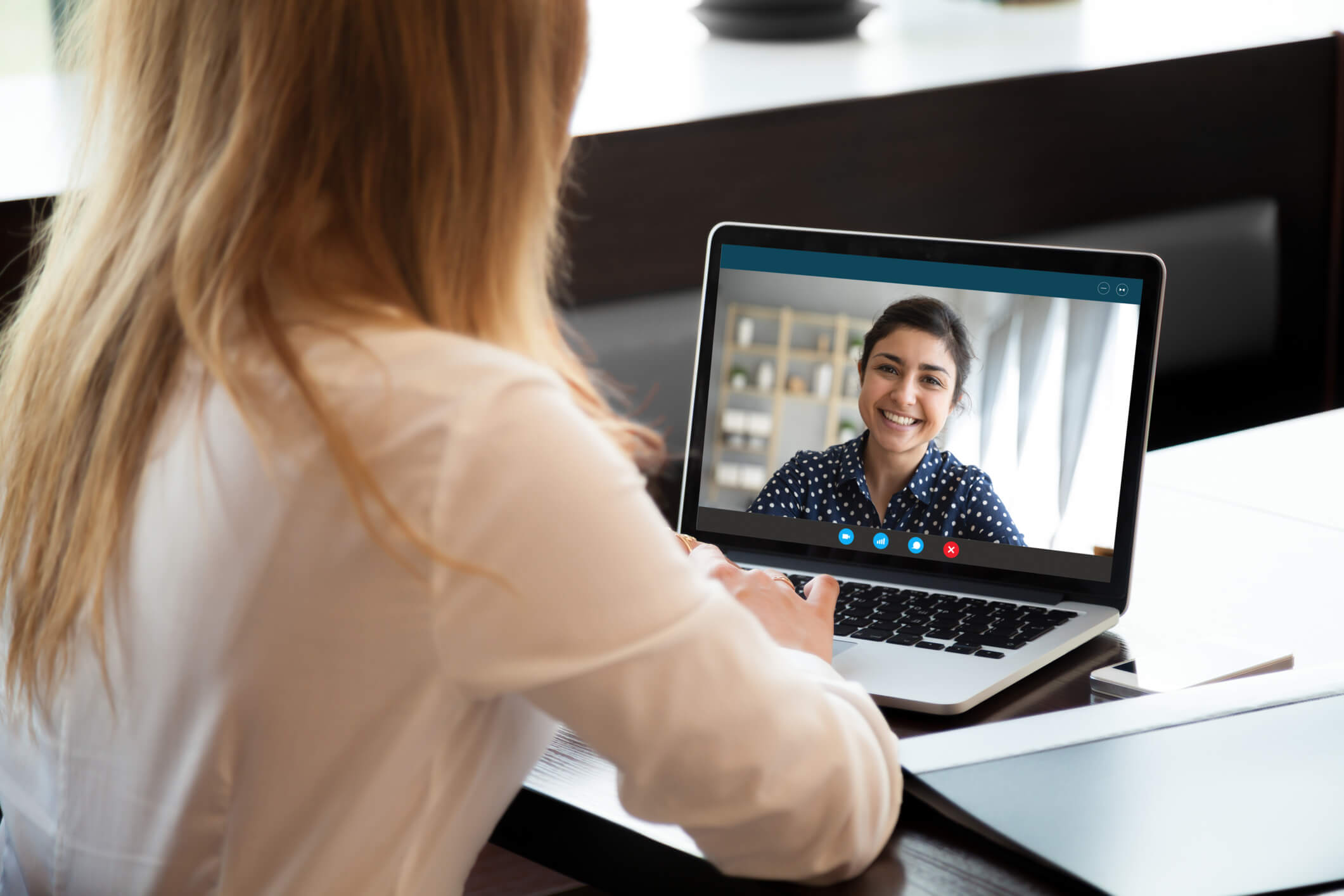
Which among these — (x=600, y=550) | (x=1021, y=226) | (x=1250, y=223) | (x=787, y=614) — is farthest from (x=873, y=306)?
(x=1250, y=223)

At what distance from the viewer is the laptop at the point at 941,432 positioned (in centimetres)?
102

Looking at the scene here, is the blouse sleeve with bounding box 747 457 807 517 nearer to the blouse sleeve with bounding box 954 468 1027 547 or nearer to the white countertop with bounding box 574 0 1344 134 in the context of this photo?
the blouse sleeve with bounding box 954 468 1027 547

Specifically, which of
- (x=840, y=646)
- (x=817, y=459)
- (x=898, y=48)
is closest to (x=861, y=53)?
(x=898, y=48)

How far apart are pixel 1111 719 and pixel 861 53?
2058mm

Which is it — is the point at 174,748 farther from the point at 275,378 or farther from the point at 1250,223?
the point at 1250,223

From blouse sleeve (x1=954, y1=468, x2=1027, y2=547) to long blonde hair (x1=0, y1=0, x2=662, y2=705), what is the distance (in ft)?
1.40

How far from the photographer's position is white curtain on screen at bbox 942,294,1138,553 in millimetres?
1014

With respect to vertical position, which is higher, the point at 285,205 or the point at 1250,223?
the point at 1250,223

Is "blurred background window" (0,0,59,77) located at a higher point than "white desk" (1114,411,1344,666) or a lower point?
higher

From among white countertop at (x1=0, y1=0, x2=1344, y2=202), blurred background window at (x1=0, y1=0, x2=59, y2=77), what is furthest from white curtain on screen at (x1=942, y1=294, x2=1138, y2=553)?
blurred background window at (x1=0, y1=0, x2=59, y2=77)

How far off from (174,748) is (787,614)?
37 cm

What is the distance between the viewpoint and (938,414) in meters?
1.02

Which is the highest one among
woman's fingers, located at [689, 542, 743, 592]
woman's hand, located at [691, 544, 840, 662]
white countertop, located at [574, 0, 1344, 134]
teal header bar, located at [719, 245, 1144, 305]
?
white countertop, located at [574, 0, 1344, 134]

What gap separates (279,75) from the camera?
625 mm
